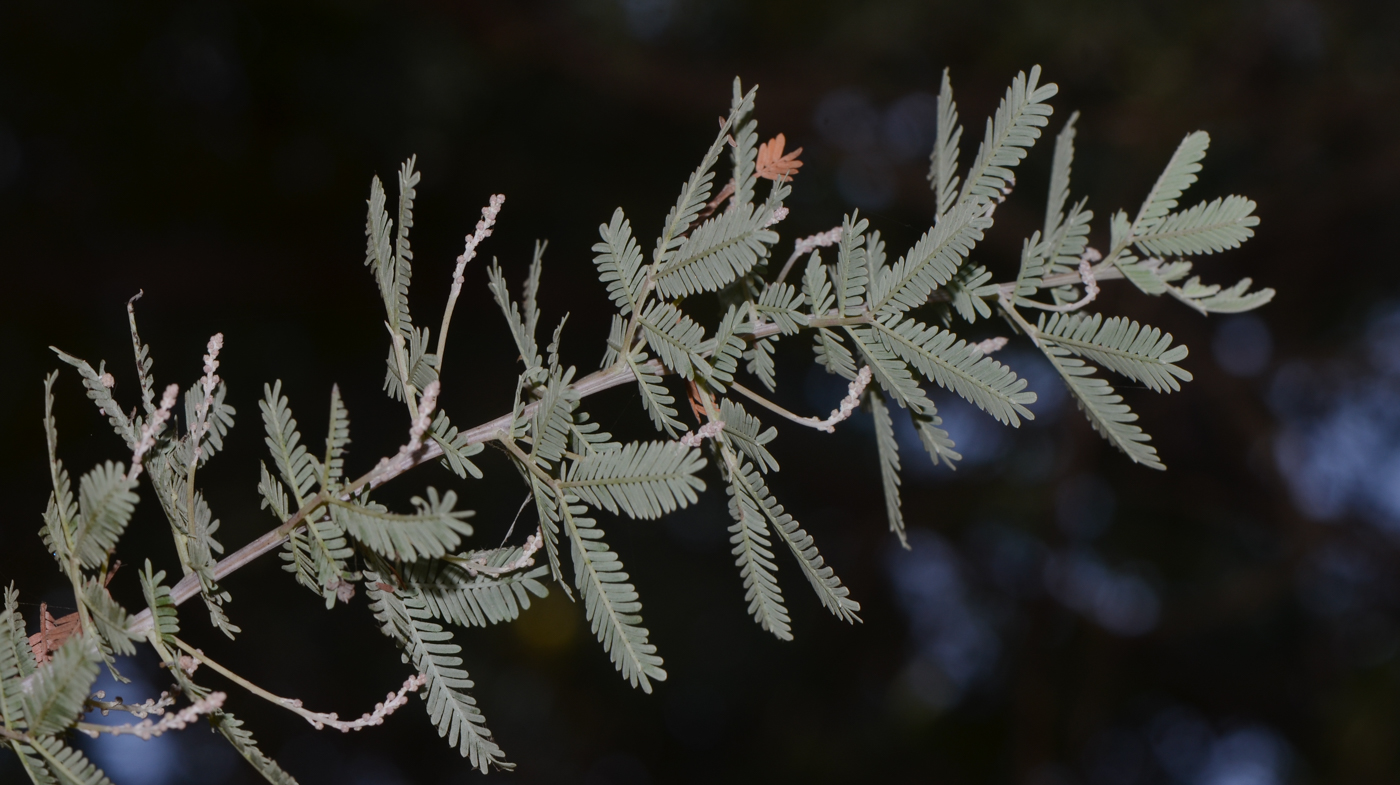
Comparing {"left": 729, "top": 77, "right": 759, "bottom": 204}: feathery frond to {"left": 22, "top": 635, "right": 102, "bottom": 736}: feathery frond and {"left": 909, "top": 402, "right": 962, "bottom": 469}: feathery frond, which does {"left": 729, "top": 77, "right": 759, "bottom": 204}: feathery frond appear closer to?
{"left": 909, "top": 402, "right": 962, "bottom": 469}: feathery frond

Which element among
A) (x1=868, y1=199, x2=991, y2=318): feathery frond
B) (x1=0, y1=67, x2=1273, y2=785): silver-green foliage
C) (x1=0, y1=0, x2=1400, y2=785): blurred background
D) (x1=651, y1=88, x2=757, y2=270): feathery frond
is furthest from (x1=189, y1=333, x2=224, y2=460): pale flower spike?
(x1=0, y1=0, x2=1400, y2=785): blurred background

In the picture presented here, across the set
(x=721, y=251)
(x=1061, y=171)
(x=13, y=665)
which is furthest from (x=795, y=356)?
(x=13, y=665)

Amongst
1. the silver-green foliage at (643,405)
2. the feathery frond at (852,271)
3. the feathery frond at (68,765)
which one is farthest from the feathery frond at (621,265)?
the feathery frond at (68,765)

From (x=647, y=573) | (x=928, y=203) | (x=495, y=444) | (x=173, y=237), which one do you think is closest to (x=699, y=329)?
(x=495, y=444)

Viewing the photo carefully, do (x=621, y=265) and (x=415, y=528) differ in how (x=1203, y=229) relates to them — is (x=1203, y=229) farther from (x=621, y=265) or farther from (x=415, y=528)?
(x=415, y=528)

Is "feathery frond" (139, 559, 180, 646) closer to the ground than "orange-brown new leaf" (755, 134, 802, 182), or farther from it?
closer to the ground

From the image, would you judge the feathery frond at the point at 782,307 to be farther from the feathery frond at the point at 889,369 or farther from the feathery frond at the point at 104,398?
the feathery frond at the point at 104,398

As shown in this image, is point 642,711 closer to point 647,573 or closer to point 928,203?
point 647,573
